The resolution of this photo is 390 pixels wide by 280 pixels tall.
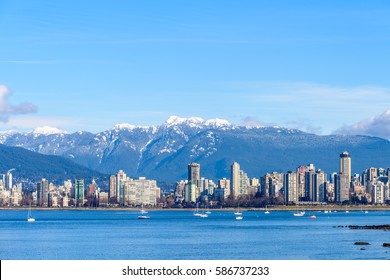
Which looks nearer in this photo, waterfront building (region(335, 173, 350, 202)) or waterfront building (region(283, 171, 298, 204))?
waterfront building (region(283, 171, 298, 204))

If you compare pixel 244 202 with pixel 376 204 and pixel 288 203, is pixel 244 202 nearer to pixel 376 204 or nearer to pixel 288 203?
pixel 288 203

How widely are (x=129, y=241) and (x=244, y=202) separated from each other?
133961mm

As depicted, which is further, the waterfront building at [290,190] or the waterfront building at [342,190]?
the waterfront building at [342,190]

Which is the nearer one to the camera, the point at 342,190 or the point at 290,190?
the point at 290,190
